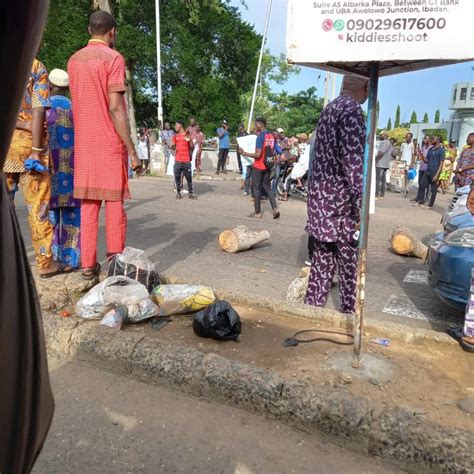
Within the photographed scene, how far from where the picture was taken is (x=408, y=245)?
6363 mm

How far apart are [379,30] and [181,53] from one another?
2698 centimetres

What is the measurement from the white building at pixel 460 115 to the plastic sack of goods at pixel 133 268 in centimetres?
3099

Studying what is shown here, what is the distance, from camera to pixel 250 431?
2453 mm

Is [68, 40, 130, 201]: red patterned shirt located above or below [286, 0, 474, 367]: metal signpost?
below

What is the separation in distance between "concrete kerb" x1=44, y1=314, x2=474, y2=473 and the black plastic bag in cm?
40

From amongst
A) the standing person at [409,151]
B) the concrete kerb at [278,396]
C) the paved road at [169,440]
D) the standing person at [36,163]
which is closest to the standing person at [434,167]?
the standing person at [409,151]

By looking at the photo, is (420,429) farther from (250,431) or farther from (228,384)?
(228,384)

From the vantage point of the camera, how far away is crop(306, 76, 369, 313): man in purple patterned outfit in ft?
10.8

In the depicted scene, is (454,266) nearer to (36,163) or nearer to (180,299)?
(180,299)

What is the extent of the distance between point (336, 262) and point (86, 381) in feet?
6.83

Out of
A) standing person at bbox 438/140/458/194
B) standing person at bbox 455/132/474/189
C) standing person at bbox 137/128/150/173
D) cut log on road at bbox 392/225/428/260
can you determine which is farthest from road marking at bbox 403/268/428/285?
standing person at bbox 137/128/150/173

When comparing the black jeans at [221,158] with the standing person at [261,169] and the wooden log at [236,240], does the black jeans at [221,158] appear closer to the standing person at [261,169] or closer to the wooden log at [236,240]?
the standing person at [261,169]

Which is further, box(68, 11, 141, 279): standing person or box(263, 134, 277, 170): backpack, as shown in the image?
box(263, 134, 277, 170): backpack

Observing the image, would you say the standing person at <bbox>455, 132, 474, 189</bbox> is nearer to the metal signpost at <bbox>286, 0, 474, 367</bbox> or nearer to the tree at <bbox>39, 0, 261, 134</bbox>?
the metal signpost at <bbox>286, 0, 474, 367</bbox>
